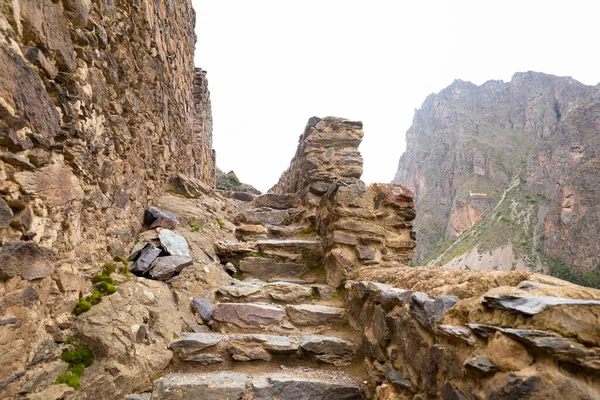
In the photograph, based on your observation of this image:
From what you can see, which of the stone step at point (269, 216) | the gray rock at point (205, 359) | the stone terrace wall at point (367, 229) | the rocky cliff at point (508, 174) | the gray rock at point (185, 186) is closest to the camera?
the gray rock at point (205, 359)

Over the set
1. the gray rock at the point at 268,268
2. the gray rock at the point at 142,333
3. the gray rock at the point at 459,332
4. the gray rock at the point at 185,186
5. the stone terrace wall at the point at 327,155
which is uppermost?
the stone terrace wall at the point at 327,155

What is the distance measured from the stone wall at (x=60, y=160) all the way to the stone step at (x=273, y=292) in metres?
1.40

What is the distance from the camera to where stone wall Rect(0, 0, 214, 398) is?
78.8 inches

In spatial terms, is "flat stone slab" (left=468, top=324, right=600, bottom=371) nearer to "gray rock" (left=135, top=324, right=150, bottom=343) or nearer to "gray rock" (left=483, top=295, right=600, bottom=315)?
"gray rock" (left=483, top=295, right=600, bottom=315)

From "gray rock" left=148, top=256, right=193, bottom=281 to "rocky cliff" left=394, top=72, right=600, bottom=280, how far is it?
176ft

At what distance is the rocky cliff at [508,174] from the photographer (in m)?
63.7

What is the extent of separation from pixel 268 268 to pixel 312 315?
4.62ft

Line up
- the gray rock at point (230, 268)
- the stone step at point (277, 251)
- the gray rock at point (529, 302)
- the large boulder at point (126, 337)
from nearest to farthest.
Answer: the gray rock at point (529, 302)
the large boulder at point (126, 337)
the gray rock at point (230, 268)
the stone step at point (277, 251)

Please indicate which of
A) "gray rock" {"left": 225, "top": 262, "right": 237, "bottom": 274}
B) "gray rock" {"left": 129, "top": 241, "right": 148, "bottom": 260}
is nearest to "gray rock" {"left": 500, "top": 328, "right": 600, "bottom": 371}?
"gray rock" {"left": 129, "top": 241, "right": 148, "bottom": 260}

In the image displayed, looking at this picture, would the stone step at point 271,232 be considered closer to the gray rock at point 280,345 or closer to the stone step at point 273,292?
the stone step at point 273,292

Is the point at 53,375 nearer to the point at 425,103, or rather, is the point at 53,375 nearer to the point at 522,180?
the point at 522,180

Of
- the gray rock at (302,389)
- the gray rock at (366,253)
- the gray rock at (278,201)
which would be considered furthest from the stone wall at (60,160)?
the gray rock at (278,201)

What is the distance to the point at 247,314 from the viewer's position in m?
3.98

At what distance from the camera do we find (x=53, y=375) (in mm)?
2307
